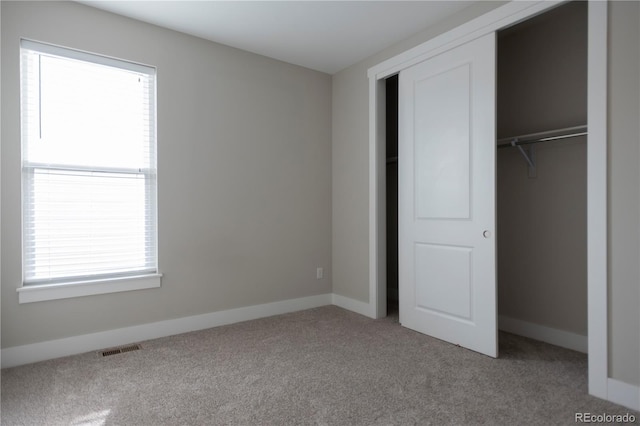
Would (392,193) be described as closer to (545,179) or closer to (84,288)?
(545,179)

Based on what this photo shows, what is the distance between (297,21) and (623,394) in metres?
3.38

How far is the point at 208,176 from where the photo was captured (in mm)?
3422

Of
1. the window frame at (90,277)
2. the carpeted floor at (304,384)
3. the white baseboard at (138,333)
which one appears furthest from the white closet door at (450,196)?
the window frame at (90,277)

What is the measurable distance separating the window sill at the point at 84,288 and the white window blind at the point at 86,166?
0.07 m

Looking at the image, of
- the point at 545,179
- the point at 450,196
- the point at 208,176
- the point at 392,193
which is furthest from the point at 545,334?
the point at 208,176

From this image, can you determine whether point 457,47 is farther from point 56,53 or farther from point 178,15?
point 56,53

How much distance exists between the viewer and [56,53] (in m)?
2.73

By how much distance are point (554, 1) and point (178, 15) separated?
107 inches

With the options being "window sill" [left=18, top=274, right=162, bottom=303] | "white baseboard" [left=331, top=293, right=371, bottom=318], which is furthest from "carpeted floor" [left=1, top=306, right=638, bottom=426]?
"white baseboard" [left=331, top=293, right=371, bottom=318]

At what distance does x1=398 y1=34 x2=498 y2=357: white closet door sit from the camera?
2.72m

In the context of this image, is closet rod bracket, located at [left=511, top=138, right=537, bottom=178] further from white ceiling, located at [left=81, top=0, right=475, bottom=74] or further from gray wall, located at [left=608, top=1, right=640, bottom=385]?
white ceiling, located at [left=81, top=0, right=475, bottom=74]

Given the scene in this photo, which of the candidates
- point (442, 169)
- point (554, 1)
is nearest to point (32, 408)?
point (442, 169)

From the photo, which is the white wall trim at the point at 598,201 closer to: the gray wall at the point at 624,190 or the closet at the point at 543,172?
the gray wall at the point at 624,190

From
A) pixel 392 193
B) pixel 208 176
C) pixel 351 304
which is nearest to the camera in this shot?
pixel 208 176
